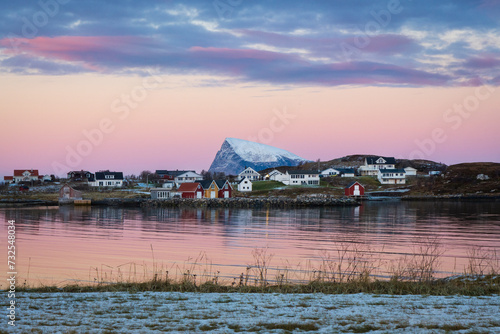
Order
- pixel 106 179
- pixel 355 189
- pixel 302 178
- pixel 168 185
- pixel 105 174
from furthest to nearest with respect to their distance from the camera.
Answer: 1. pixel 105 174
2. pixel 106 179
3. pixel 168 185
4. pixel 302 178
5. pixel 355 189

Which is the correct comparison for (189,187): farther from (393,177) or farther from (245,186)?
(393,177)

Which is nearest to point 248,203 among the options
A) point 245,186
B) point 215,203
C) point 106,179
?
point 215,203

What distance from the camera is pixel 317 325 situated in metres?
9.80

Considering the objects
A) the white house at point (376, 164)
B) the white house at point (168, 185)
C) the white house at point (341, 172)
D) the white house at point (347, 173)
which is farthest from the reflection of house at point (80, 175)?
the white house at point (376, 164)

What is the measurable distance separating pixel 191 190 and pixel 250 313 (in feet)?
295

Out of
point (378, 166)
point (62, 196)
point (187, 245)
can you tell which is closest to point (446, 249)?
point (187, 245)

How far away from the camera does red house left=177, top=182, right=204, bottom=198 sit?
9988 cm

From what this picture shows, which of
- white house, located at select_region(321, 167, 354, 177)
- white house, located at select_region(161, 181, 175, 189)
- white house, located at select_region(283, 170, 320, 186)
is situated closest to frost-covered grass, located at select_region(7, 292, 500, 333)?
white house, located at select_region(161, 181, 175, 189)

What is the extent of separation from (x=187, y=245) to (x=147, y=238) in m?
6.64

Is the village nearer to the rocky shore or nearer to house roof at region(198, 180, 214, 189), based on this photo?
house roof at region(198, 180, 214, 189)

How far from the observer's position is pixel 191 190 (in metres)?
100

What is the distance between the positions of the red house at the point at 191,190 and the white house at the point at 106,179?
1847 inches

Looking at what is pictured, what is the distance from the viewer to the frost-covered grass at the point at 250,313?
954cm

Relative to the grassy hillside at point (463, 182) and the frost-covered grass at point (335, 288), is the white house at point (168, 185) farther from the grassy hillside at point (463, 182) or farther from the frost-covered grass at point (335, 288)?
the frost-covered grass at point (335, 288)
